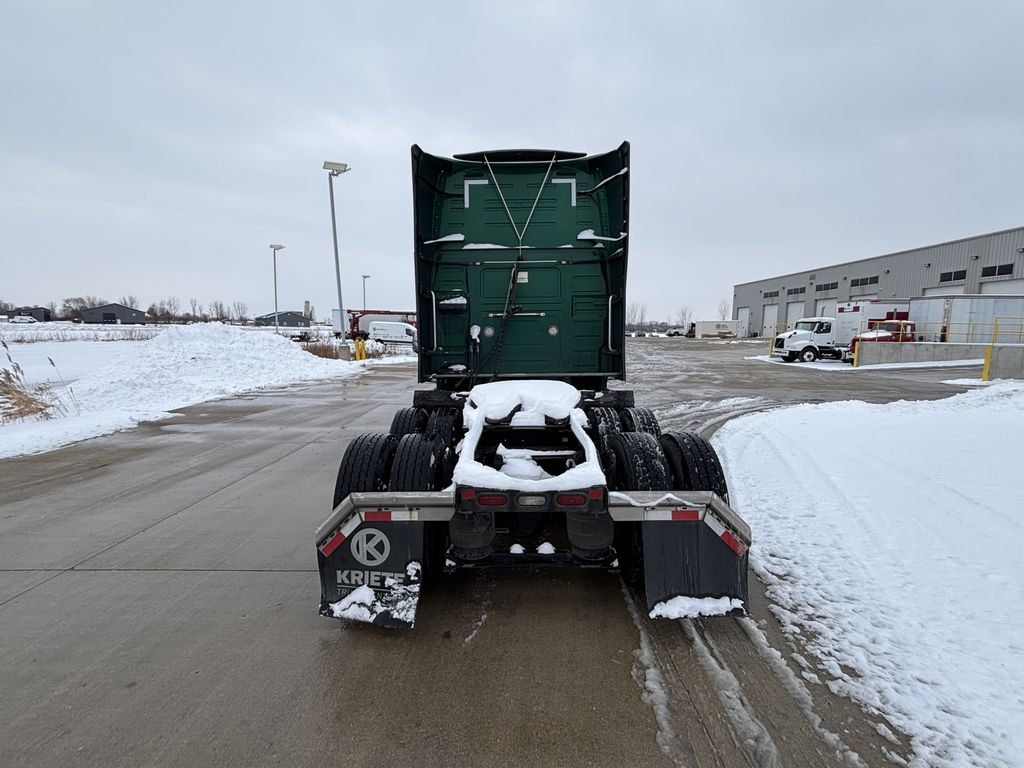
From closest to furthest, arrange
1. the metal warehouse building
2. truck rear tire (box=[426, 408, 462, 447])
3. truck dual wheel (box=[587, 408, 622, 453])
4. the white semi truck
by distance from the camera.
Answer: truck dual wheel (box=[587, 408, 622, 453])
truck rear tire (box=[426, 408, 462, 447])
the white semi truck
the metal warehouse building

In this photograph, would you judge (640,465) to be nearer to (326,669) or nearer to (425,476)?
(425,476)

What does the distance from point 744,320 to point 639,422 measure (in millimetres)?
78319

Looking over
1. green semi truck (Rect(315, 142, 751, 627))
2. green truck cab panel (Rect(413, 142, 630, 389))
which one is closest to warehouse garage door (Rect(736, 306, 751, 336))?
green truck cab panel (Rect(413, 142, 630, 389))

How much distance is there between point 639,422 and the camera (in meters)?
4.69

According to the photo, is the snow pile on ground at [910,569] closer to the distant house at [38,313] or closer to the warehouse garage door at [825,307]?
the warehouse garage door at [825,307]

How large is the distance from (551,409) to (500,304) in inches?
76.4

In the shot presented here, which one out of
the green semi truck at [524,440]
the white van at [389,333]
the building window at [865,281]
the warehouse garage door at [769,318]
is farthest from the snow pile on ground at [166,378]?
the warehouse garage door at [769,318]

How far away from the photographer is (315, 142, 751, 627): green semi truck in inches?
117

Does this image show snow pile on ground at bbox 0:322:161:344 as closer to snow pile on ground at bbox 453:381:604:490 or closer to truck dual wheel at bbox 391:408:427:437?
truck dual wheel at bbox 391:408:427:437

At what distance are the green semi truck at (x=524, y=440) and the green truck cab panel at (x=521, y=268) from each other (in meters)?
0.01

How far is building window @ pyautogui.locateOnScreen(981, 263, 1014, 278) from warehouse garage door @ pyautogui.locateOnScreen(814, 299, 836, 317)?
A: 14.8 m

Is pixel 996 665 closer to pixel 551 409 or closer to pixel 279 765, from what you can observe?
pixel 551 409

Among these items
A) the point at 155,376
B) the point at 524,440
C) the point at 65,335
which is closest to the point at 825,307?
the point at 155,376

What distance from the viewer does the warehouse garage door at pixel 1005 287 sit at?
→ 108ft
